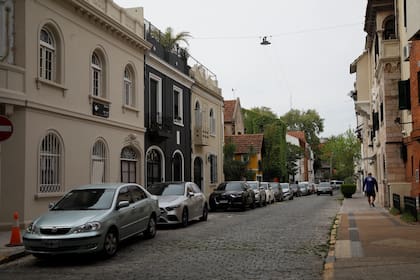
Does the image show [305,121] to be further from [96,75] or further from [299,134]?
[96,75]

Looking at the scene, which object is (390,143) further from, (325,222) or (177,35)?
(177,35)

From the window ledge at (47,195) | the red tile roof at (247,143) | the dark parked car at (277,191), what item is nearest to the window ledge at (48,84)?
the window ledge at (47,195)

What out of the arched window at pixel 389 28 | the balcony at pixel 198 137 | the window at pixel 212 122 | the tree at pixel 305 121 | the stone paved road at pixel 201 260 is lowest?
the stone paved road at pixel 201 260

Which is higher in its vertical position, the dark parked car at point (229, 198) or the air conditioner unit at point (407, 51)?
the air conditioner unit at point (407, 51)

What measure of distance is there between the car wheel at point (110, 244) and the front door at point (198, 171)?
66.8 ft

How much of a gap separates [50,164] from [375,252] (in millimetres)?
10546

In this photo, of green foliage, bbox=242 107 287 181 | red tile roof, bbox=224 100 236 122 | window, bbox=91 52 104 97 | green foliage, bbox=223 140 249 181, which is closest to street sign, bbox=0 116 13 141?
window, bbox=91 52 104 97

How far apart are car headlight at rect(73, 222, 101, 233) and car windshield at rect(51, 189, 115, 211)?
90 cm

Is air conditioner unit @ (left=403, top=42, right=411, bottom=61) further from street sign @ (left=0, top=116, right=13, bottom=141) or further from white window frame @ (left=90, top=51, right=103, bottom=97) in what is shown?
street sign @ (left=0, top=116, right=13, bottom=141)

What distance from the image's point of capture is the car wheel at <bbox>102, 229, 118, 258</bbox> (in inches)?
432

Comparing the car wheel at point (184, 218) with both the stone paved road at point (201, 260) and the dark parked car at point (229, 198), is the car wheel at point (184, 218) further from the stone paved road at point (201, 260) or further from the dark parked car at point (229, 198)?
the dark parked car at point (229, 198)

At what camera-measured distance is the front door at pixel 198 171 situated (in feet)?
105

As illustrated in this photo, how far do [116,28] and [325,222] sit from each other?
437 inches

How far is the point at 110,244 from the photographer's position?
11.2m
